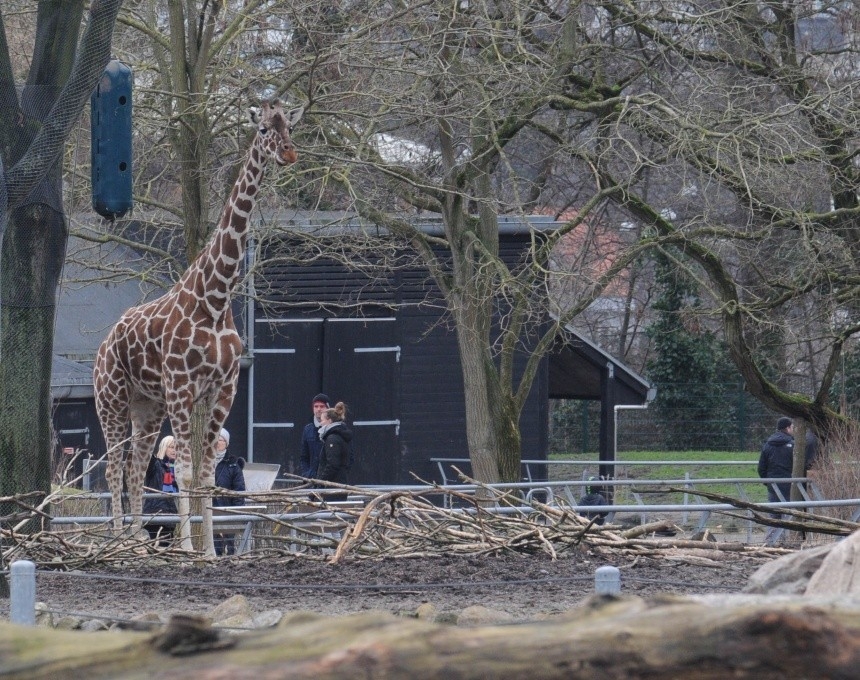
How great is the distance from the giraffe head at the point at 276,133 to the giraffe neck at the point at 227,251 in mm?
184

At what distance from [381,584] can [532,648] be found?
4920 mm

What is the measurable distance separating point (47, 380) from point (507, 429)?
807 centimetres

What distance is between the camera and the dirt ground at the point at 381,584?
7.17 m

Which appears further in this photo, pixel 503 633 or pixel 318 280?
pixel 318 280

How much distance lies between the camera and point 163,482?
1248cm

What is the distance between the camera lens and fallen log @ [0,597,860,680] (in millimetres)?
2805

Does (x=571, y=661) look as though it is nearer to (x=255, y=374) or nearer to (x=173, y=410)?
(x=173, y=410)

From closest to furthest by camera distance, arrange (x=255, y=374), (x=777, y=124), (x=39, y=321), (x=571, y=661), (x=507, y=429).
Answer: (x=571, y=661) < (x=39, y=321) < (x=777, y=124) < (x=507, y=429) < (x=255, y=374)

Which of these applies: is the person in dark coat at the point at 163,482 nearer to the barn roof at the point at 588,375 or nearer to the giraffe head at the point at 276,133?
the giraffe head at the point at 276,133

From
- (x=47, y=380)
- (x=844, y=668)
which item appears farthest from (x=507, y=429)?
(x=844, y=668)

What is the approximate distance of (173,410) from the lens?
32.5 feet

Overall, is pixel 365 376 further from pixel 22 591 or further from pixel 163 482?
pixel 22 591

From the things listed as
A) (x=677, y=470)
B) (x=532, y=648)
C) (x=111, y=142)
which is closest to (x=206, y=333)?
(x=111, y=142)

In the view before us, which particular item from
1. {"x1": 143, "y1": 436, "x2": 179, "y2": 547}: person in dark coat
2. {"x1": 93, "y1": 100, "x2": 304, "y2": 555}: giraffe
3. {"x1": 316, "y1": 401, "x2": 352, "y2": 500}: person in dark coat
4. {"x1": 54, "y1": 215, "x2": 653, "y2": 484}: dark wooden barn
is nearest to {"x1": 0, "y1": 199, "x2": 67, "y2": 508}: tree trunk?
{"x1": 93, "y1": 100, "x2": 304, "y2": 555}: giraffe
